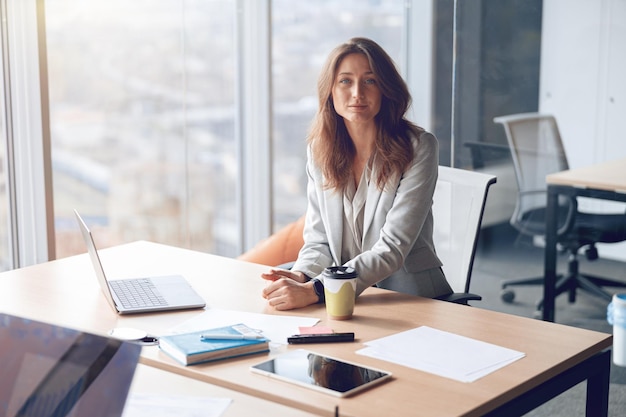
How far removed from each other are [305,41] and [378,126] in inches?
94.6

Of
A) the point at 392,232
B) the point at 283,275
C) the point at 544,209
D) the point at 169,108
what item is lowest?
the point at 544,209

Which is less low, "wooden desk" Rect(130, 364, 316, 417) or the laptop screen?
the laptop screen

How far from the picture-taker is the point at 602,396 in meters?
2.03

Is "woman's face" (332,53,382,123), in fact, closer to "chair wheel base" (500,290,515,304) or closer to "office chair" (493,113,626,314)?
"office chair" (493,113,626,314)

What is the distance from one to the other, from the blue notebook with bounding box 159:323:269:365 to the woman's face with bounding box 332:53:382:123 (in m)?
0.89

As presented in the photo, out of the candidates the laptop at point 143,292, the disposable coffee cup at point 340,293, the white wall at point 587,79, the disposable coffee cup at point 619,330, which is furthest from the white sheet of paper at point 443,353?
the white wall at point 587,79

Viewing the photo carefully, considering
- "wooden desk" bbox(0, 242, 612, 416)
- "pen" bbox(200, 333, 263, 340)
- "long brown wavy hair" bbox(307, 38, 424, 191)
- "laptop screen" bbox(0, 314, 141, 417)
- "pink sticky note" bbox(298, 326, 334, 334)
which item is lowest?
"wooden desk" bbox(0, 242, 612, 416)

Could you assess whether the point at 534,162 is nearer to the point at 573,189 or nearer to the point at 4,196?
the point at 573,189

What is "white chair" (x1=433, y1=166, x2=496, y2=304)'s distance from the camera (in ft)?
8.91

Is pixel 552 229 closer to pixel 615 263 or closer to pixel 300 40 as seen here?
pixel 615 263

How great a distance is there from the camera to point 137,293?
7.78 ft

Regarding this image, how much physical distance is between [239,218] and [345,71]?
250cm

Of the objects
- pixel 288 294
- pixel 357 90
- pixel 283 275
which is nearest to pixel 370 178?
pixel 357 90

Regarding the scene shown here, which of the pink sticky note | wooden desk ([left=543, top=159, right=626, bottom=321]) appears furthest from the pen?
wooden desk ([left=543, top=159, right=626, bottom=321])
